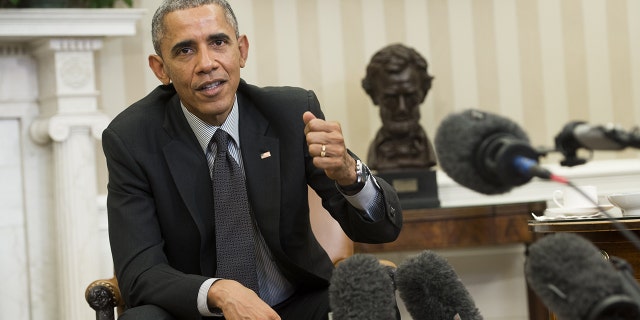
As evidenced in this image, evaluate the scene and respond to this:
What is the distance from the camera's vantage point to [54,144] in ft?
13.8

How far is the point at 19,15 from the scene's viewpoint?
3969mm

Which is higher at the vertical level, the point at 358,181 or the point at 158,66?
the point at 158,66

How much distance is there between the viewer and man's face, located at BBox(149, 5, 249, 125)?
2404 mm

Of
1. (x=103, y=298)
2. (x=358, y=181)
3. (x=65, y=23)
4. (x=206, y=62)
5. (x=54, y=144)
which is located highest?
(x=65, y=23)

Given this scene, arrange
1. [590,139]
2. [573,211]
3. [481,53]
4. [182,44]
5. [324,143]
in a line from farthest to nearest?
[481,53], [573,211], [182,44], [324,143], [590,139]

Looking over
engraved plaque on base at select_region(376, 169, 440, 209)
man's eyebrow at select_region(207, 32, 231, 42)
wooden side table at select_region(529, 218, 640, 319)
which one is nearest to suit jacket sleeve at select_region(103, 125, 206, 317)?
man's eyebrow at select_region(207, 32, 231, 42)

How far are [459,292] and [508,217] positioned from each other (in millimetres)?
2602

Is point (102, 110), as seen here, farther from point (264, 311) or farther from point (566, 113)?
point (264, 311)

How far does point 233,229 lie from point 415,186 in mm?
1958

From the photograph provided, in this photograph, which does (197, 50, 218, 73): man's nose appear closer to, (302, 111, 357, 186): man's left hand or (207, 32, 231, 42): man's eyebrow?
(207, 32, 231, 42): man's eyebrow

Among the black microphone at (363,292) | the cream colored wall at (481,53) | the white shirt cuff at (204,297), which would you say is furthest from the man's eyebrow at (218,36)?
the cream colored wall at (481,53)

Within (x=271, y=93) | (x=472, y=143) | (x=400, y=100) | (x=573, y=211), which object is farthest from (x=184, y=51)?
(x=400, y=100)

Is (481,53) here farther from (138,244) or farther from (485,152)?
(485,152)

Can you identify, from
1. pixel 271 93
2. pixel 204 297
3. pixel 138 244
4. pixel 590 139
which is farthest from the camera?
pixel 271 93
